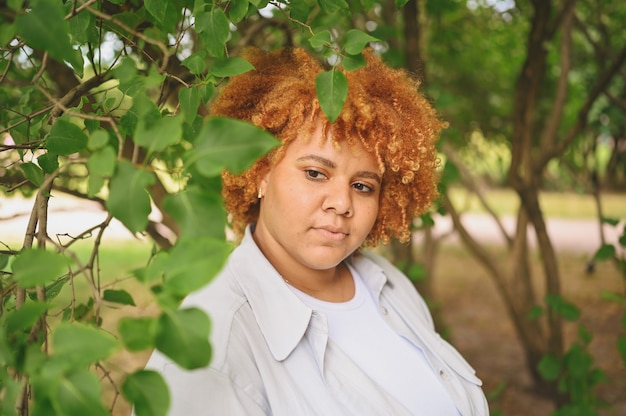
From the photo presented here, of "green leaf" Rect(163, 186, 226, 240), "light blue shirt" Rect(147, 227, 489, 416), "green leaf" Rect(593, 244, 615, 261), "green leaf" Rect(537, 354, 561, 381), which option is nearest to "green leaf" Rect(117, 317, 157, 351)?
"green leaf" Rect(163, 186, 226, 240)

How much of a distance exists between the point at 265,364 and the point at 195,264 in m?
0.81

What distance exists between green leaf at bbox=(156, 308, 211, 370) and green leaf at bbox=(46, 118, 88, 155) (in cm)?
70

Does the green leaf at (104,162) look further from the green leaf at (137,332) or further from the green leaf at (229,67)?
the green leaf at (229,67)

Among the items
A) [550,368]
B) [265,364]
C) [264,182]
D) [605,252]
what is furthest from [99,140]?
[550,368]

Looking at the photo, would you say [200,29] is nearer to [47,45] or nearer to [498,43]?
[47,45]

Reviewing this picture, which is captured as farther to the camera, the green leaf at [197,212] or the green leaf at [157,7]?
the green leaf at [157,7]

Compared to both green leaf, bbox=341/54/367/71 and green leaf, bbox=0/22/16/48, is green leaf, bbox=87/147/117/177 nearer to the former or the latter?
green leaf, bbox=0/22/16/48

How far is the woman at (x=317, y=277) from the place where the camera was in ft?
5.21

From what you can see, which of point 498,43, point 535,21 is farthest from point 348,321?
point 498,43

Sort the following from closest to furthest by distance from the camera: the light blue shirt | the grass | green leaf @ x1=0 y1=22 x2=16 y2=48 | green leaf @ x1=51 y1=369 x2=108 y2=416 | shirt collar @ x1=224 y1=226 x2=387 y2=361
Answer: green leaf @ x1=51 y1=369 x2=108 y2=416 → green leaf @ x1=0 y1=22 x2=16 y2=48 → the light blue shirt → shirt collar @ x1=224 y1=226 x2=387 y2=361 → the grass

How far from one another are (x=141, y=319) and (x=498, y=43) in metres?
6.73

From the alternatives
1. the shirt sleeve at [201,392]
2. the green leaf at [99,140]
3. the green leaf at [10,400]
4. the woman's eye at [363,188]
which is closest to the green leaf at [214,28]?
the green leaf at [99,140]

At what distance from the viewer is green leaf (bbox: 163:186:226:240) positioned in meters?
0.91

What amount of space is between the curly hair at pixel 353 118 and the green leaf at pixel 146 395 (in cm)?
105
